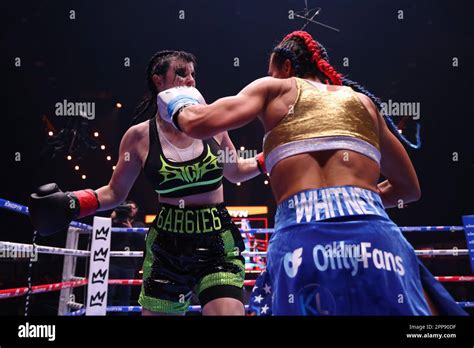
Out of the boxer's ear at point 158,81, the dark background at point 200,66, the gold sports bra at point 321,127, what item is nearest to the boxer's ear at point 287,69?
the gold sports bra at point 321,127

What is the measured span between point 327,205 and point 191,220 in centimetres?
91

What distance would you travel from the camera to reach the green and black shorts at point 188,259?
1930 mm

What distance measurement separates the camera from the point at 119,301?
5.07 metres

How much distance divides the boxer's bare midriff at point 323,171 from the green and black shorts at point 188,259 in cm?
73

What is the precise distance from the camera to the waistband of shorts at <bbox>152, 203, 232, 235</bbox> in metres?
1.99

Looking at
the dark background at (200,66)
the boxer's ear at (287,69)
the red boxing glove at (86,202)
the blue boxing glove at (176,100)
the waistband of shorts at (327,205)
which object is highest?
the dark background at (200,66)

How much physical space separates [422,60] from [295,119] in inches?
263

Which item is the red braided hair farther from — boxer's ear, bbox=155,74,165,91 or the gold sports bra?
boxer's ear, bbox=155,74,165,91

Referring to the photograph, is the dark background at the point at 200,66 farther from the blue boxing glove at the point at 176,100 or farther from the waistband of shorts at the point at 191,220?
the blue boxing glove at the point at 176,100

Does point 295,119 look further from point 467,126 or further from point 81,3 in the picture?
point 467,126

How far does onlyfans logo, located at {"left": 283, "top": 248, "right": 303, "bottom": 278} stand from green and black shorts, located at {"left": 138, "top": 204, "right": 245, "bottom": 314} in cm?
76

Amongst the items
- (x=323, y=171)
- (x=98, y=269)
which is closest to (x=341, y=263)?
(x=323, y=171)

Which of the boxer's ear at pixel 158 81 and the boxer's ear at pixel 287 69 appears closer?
the boxer's ear at pixel 287 69

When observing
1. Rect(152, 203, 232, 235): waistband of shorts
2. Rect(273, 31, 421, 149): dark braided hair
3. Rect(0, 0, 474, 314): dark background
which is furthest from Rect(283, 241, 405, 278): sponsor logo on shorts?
Rect(0, 0, 474, 314): dark background
